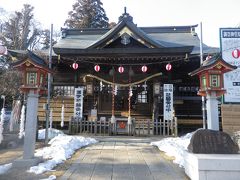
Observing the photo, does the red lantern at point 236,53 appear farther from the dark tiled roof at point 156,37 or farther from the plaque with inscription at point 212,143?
the plaque with inscription at point 212,143

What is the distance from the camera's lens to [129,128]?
46.9 feet

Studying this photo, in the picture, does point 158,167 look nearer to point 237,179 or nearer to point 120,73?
point 237,179

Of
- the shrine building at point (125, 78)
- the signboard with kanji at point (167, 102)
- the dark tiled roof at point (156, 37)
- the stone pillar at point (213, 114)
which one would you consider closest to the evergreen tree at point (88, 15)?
the dark tiled roof at point (156, 37)

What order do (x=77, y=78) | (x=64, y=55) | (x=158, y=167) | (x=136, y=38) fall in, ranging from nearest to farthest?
(x=158, y=167) < (x=64, y=55) < (x=136, y=38) < (x=77, y=78)

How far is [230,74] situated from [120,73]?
263 inches

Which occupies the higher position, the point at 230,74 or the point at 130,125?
the point at 230,74

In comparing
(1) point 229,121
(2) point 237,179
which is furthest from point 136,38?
(2) point 237,179

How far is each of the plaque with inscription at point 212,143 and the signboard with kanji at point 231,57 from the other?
7990 mm

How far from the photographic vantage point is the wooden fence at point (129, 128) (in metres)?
14.1

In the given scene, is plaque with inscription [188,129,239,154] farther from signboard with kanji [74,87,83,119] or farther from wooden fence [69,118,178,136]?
signboard with kanji [74,87,83,119]

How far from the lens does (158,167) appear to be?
7082 millimetres

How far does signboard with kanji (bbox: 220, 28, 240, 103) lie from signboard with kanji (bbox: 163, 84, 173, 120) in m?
3.14

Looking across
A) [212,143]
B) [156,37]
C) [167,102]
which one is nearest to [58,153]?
[212,143]

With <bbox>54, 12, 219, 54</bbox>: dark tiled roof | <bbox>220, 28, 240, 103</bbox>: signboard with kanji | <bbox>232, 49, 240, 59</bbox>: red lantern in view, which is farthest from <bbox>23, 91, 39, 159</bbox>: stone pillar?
<bbox>54, 12, 219, 54</bbox>: dark tiled roof
